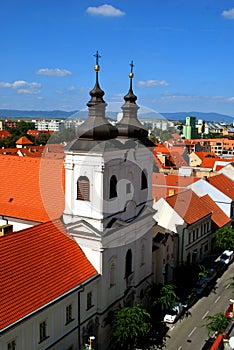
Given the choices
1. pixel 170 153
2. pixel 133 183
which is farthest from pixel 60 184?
pixel 170 153

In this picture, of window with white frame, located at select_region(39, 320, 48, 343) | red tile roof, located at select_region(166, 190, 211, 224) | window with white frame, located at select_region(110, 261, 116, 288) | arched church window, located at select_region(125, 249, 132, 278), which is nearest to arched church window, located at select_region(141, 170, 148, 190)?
arched church window, located at select_region(125, 249, 132, 278)

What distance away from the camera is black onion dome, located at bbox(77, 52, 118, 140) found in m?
21.5

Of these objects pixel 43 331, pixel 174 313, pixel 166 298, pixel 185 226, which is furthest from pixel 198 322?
pixel 43 331

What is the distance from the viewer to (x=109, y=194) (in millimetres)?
22422

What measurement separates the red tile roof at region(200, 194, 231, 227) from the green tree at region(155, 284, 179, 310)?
17.3 meters

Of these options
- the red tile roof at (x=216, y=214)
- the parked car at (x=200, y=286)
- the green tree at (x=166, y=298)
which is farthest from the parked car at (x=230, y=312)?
the red tile roof at (x=216, y=214)

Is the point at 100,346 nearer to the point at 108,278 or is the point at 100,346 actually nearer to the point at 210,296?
the point at 108,278

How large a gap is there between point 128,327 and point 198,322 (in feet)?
23.6

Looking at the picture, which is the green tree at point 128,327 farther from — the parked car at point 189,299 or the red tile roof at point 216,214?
the red tile roof at point 216,214

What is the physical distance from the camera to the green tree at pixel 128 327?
22.1 metres

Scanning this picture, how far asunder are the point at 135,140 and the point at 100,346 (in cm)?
1176

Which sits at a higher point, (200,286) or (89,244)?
(89,244)

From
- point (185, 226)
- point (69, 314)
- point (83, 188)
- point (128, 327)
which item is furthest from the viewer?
point (185, 226)

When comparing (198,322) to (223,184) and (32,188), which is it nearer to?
(32,188)
